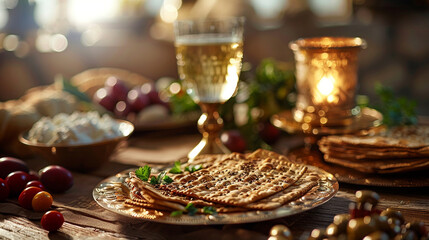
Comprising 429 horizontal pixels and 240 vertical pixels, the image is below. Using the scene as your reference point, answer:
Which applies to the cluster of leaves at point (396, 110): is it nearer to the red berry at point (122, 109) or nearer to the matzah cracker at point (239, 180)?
the matzah cracker at point (239, 180)

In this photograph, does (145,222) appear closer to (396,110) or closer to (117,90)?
(396,110)

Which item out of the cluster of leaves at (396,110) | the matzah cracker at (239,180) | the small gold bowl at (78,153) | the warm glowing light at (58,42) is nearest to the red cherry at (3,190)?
the small gold bowl at (78,153)

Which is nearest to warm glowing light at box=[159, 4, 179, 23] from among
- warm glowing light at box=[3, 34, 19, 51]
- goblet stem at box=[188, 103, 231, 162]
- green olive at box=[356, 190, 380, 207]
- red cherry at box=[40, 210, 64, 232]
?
warm glowing light at box=[3, 34, 19, 51]

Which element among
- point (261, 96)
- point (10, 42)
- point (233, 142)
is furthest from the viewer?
point (10, 42)

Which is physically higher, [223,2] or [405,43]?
[223,2]

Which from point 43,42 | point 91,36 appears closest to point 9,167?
point 43,42

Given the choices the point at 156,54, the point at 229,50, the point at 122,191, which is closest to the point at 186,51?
the point at 229,50

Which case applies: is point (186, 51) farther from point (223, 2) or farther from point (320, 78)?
point (223, 2)
